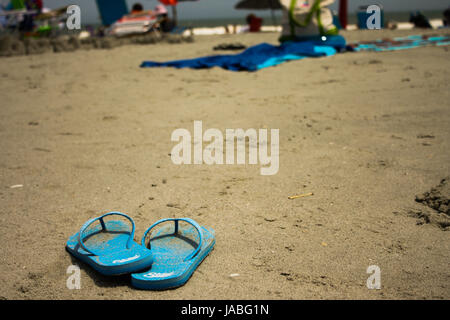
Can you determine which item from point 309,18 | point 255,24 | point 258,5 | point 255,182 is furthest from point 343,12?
point 255,182

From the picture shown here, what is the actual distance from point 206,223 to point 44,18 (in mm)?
10541

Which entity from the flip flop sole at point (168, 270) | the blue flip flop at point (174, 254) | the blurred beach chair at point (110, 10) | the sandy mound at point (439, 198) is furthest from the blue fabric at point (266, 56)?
the blurred beach chair at point (110, 10)

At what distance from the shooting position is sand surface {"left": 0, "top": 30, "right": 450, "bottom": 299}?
1227mm

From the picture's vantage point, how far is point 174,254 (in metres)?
1.33

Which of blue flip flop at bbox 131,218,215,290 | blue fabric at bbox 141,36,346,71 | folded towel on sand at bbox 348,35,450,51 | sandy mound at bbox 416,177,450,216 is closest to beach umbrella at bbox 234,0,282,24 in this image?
folded towel on sand at bbox 348,35,450,51

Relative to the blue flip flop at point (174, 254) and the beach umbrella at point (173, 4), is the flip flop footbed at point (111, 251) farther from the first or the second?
the beach umbrella at point (173, 4)

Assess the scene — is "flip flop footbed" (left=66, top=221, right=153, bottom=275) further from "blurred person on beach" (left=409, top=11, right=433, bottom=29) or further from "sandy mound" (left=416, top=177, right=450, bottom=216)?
"blurred person on beach" (left=409, top=11, right=433, bottom=29)

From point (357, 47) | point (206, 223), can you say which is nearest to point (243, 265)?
point (206, 223)

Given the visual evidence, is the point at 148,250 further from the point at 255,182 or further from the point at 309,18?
the point at 309,18

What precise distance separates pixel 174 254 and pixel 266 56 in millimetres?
4432

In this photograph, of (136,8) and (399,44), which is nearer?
(399,44)

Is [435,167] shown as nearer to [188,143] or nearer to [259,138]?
[259,138]

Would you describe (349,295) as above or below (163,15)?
below

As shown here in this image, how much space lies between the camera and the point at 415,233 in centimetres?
141
